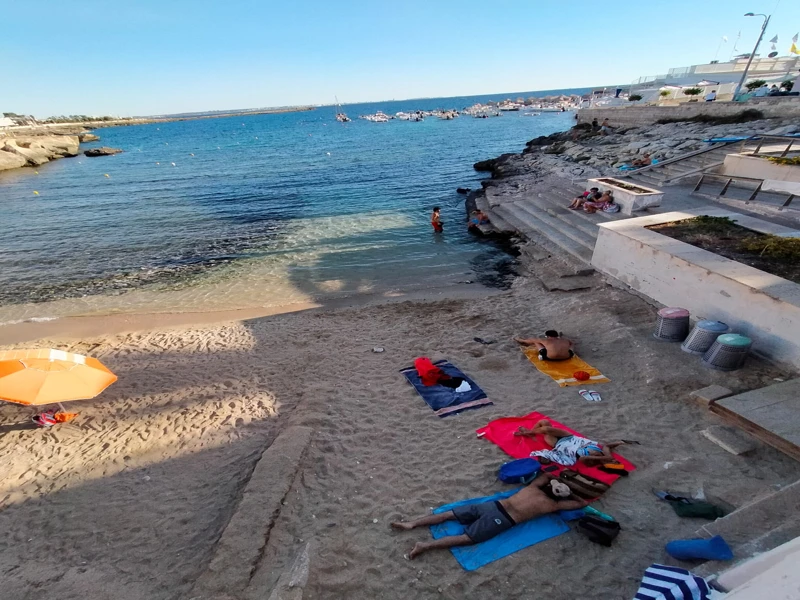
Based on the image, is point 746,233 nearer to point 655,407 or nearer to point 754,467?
point 655,407

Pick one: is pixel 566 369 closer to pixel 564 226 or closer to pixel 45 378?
pixel 564 226

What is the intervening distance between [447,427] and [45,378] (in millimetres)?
6674

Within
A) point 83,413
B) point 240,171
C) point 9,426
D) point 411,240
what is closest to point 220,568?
point 83,413

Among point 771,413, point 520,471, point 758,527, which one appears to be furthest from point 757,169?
point 520,471

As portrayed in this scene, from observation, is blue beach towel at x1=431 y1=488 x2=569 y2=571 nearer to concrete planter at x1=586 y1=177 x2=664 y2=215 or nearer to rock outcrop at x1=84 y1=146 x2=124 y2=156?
concrete planter at x1=586 y1=177 x2=664 y2=215

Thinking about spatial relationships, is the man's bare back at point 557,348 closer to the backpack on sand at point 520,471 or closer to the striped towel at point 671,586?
the backpack on sand at point 520,471

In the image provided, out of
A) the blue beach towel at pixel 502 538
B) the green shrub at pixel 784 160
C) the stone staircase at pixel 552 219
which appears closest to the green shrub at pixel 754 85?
the stone staircase at pixel 552 219

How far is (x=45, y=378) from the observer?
667 cm

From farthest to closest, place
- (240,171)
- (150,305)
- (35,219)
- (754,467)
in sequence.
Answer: (240,171) → (35,219) → (150,305) → (754,467)

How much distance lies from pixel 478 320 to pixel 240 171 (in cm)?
3441

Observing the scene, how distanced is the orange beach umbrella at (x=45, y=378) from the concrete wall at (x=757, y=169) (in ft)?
59.3

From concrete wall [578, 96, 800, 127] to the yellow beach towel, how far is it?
20.7 metres

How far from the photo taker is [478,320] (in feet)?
32.3

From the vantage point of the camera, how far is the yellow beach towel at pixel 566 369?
7.06m
